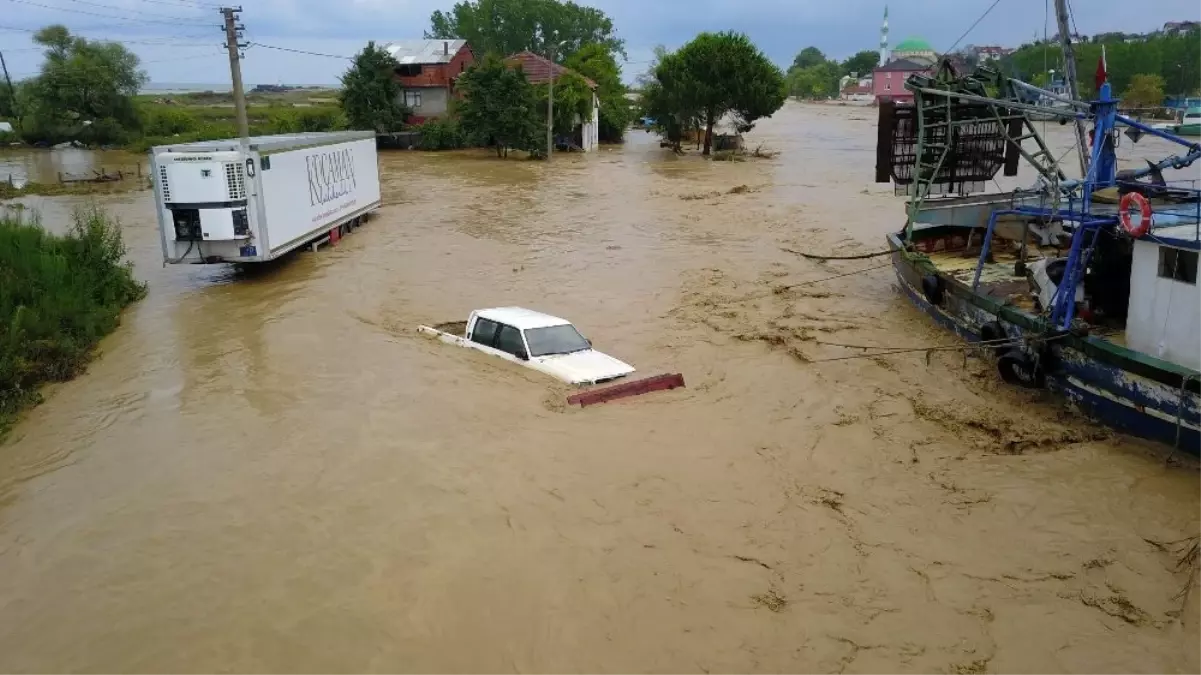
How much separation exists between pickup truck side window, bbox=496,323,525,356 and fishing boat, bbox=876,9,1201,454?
6.89 meters

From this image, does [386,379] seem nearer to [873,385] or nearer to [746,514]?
[746,514]

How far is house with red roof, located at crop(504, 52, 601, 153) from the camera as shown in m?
56.1

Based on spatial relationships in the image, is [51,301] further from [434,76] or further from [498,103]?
[434,76]

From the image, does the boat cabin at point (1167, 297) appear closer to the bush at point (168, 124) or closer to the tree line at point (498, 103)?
the tree line at point (498, 103)

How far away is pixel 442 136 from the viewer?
2165 inches

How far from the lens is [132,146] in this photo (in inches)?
2283

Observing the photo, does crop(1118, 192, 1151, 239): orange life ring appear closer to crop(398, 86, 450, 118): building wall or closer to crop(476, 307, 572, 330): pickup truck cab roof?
crop(476, 307, 572, 330): pickup truck cab roof

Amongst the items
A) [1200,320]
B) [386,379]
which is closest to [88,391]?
[386,379]

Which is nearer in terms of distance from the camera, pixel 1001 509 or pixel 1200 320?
pixel 1001 509

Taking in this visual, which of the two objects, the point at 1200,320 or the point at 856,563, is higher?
the point at 1200,320

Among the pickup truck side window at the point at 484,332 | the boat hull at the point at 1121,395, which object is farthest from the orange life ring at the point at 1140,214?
the pickup truck side window at the point at 484,332

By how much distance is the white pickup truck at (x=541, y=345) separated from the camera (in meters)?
12.1

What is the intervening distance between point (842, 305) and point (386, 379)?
31.8ft

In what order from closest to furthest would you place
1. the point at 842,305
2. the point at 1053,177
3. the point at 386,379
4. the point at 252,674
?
the point at 252,674 < the point at 386,379 < the point at 1053,177 < the point at 842,305
